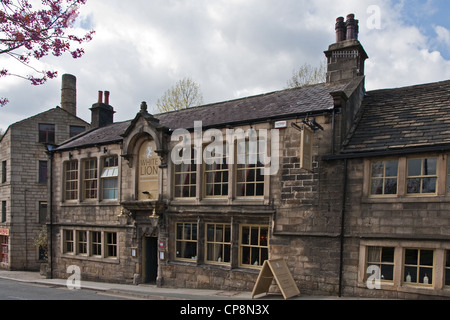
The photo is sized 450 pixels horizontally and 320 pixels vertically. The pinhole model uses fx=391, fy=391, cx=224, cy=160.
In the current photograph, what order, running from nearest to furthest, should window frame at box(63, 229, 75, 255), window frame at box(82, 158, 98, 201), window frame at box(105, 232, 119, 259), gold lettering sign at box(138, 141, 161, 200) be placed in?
gold lettering sign at box(138, 141, 161, 200), window frame at box(105, 232, 119, 259), window frame at box(82, 158, 98, 201), window frame at box(63, 229, 75, 255)

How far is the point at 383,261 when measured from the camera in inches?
424

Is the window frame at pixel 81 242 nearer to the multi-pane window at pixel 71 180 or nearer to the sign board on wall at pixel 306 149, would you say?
the multi-pane window at pixel 71 180

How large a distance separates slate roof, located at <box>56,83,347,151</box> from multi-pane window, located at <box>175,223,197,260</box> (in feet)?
12.6

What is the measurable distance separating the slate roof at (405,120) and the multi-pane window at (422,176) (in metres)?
0.46

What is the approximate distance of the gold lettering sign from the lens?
52.6 ft

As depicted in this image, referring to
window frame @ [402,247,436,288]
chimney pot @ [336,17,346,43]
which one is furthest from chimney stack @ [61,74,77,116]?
window frame @ [402,247,436,288]

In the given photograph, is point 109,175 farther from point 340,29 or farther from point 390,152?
point 390,152

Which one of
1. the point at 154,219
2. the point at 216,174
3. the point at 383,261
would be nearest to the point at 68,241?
the point at 154,219

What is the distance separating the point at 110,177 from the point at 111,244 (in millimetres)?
3011

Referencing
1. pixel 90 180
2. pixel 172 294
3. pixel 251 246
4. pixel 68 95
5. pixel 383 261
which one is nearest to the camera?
pixel 383 261

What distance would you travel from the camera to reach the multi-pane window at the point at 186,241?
14688mm

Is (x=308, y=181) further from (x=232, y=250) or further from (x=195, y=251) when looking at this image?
(x=195, y=251)

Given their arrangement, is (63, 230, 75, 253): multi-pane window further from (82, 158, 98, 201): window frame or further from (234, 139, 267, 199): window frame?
(234, 139, 267, 199): window frame

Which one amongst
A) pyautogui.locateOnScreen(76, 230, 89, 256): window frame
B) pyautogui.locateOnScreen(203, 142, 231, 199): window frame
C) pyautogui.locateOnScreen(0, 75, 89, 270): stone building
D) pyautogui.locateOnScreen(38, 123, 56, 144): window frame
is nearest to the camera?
pyautogui.locateOnScreen(203, 142, 231, 199): window frame
